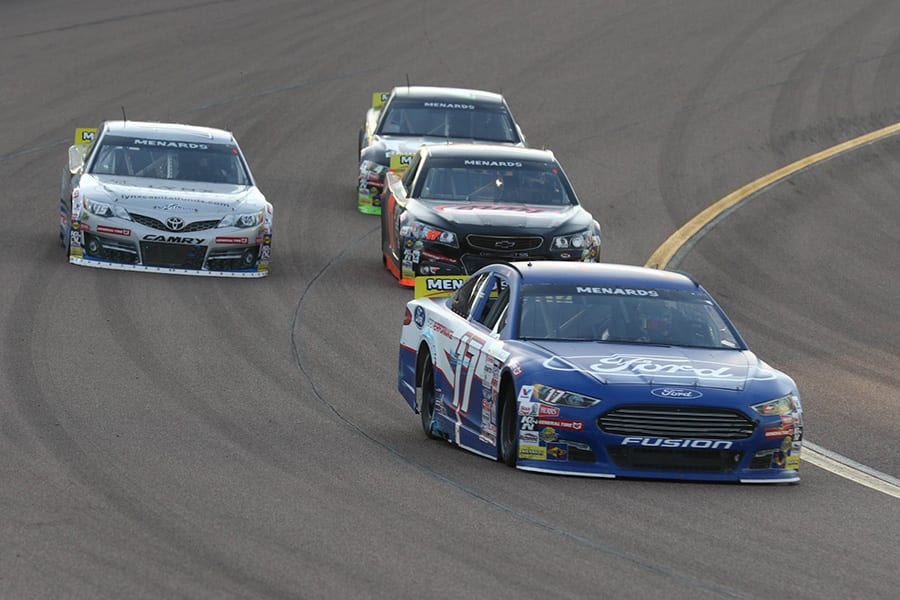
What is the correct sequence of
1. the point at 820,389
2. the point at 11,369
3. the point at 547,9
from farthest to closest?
the point at 547,9, the point at 820,389, the point at 11,369

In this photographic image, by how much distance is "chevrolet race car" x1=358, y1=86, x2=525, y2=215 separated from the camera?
2483 centimetres

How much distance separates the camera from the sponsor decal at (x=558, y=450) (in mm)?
10664

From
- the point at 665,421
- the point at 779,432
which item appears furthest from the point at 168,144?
the point at 779,432

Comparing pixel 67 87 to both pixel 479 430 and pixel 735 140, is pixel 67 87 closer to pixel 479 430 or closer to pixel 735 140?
pixel 735 140

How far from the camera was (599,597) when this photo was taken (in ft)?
25.7

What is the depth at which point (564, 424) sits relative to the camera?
1062 cm

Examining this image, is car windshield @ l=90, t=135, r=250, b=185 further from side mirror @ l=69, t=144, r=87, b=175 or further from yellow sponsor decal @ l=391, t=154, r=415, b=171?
yellow sponsor decal @ l=391, t=154, r=415, b=171

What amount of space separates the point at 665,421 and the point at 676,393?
0.17 meters

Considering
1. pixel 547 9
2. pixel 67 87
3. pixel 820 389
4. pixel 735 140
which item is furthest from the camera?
pixel 547 9

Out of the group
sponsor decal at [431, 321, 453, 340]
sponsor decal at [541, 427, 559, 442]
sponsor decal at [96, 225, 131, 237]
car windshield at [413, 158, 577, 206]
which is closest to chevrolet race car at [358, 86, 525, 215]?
car windshield at [413, 158, 577, 206]

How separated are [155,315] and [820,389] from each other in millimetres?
6110

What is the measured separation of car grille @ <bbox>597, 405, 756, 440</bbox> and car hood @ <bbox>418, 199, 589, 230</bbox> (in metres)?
8.73

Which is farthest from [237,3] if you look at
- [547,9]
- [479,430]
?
[479,430]

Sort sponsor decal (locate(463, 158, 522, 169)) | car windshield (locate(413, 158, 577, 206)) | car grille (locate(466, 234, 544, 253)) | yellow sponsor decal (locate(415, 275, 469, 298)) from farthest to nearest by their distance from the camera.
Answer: sponsor decal (locate(463, 158, 522, 169)), car windshield (locate(413, 158, 577, 206)), car grille (locate(466, 234, 544, 253)), yellow sponsor decal (locate(415, 275, 469, 298))
